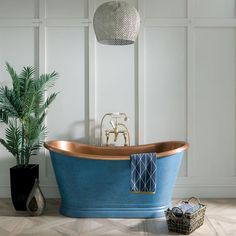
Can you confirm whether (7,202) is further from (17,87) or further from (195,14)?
(195,14)

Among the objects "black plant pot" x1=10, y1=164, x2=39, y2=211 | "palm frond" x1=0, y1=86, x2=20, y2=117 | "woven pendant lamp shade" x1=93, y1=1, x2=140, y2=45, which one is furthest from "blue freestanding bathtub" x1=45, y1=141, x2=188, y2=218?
"woven pendant lamp shade" x1=93, y1=1, x2=140, y2=45

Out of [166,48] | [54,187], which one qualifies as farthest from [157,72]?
[54,187]

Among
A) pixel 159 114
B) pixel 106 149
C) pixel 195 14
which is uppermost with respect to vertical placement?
pixel 195 14

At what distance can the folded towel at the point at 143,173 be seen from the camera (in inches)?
155

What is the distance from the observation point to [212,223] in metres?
3.89

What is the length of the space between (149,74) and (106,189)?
5.23 ft

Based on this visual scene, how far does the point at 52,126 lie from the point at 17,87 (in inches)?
28.0

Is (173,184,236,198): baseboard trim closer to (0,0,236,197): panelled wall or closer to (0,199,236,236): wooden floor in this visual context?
(0,0,236,197): panelled wall

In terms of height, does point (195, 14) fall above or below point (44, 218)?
above

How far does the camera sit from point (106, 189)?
405cm

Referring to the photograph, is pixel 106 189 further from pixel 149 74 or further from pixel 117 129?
pixel 149 74

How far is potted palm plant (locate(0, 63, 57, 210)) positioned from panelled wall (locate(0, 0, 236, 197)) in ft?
1.05

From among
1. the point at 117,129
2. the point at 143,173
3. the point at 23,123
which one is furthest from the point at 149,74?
the point at 23,123

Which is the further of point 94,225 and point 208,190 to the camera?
point 208,190
